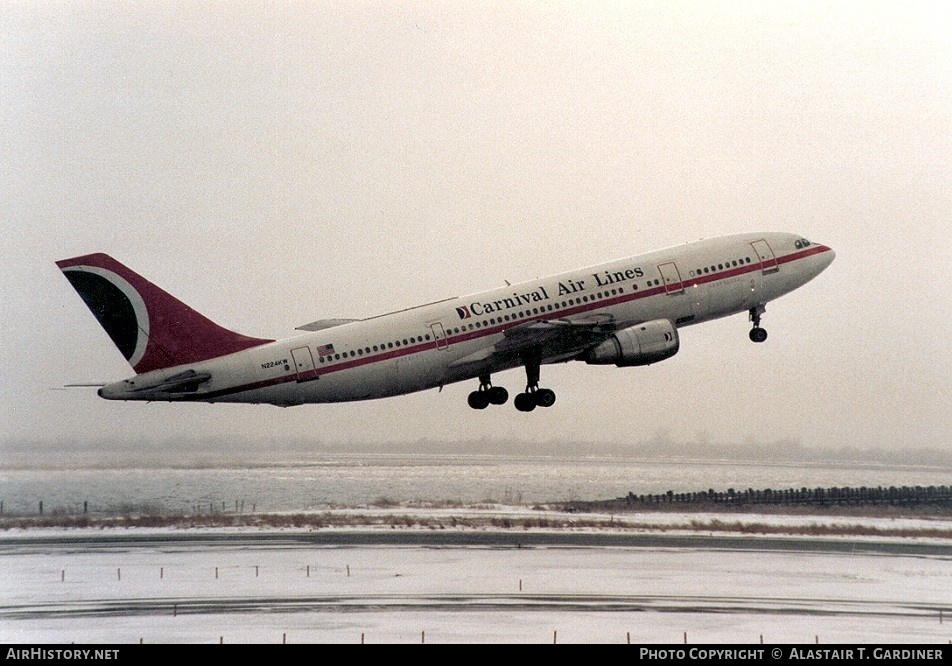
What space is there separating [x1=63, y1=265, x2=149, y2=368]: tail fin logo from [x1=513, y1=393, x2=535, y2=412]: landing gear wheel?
16.2 metres

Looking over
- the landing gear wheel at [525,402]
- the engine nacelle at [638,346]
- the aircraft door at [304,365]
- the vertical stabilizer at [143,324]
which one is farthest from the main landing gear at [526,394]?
the vertical stabilizer at [143,324]

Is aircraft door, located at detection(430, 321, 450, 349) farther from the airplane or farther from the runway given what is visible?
the runway

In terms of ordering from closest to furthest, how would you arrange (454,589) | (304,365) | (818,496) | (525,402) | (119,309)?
(304,365), (119,309), (525,402), (454,589), (818,496)

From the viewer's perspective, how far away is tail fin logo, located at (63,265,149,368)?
193 ft

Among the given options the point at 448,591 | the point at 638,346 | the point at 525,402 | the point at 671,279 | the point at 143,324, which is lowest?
the point at 448,591

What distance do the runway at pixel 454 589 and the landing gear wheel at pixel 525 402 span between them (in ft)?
26.4

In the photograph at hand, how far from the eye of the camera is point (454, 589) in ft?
209

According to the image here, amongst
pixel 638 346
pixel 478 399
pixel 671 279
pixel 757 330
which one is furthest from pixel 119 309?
pixel 757 330

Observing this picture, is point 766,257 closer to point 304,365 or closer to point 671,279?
point 671,279

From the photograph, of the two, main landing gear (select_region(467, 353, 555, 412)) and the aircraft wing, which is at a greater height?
the aircraft wing

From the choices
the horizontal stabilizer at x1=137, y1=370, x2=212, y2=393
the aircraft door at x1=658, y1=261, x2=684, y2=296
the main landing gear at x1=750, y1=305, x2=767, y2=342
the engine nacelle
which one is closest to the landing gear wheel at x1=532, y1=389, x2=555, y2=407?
the engine nacelle

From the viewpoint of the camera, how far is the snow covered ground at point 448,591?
198 ft

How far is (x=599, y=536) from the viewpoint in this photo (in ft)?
237

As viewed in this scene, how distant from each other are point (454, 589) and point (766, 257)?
67.1 feet
